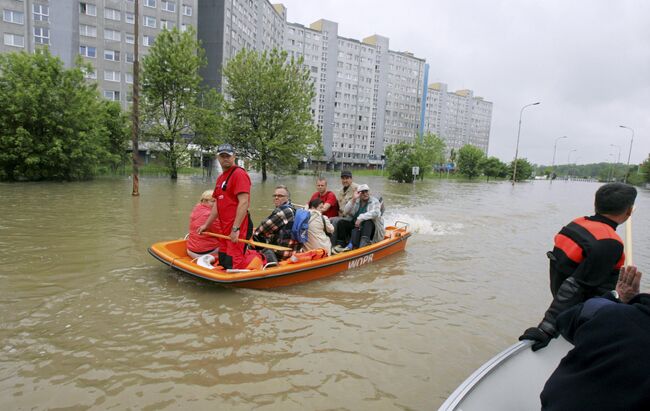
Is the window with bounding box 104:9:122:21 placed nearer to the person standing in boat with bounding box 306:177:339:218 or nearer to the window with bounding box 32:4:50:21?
the window with bounding box 32:4:50:21

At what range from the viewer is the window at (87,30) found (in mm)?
44625

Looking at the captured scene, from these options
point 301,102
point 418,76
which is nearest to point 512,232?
point 301,102

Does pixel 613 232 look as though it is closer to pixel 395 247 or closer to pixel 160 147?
pixel 395 247

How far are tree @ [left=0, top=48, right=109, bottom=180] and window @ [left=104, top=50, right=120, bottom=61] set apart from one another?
26.3 m

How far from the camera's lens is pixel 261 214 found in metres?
14.2

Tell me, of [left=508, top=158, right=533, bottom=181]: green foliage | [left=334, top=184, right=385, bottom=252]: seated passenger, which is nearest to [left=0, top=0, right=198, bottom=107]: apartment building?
[left=334, top=184, right=385, bottom=252]: seated passenger

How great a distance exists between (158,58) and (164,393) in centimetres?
2672

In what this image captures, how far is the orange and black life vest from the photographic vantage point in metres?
2.87

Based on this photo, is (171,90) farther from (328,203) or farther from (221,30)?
(221,30)

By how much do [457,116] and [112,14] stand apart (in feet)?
353

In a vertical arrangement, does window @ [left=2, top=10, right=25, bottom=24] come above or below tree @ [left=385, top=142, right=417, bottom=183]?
above

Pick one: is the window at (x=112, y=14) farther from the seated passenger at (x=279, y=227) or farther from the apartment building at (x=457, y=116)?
the apartment building at (x=457, y=116)

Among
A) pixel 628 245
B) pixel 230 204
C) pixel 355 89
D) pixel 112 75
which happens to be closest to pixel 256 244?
pixel 230 204

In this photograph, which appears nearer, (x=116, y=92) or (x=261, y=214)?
(x=261, y=214)
